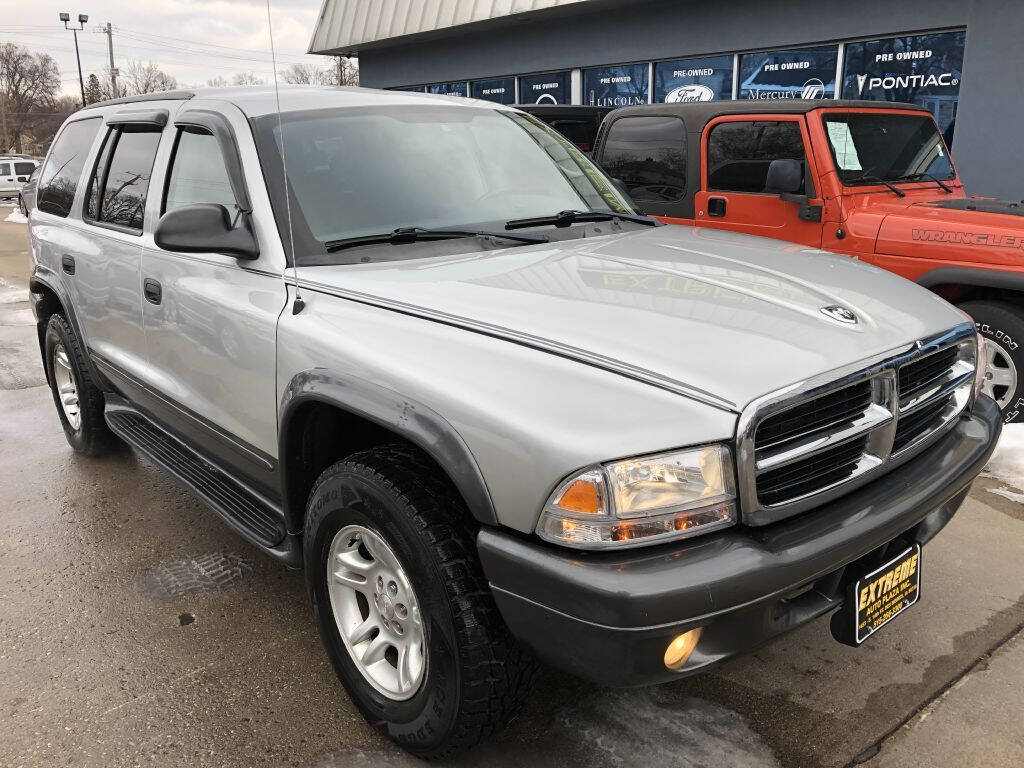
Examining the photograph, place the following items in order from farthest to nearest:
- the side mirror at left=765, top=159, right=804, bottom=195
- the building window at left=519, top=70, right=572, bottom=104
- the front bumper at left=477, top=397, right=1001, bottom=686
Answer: the building window at left=519, top=70, right=572, bottom=104
the side mirror at left=765, top=159, right=804, bottom=195
the front bumper at left=477, top=397, right=1001, bottom=686

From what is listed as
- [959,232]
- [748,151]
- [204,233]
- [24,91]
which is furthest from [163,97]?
[24,91]

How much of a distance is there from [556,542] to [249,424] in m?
1.41

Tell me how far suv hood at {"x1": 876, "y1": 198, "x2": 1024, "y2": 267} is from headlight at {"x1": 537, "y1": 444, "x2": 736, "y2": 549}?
11.9ft

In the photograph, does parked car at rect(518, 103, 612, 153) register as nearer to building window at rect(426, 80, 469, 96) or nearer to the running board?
the running board

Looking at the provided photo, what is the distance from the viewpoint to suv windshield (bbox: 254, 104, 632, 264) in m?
2.88

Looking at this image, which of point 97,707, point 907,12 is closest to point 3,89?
point 907,12

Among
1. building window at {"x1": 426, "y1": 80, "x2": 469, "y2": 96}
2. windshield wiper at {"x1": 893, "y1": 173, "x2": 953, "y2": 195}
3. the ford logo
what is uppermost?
building window at {"x1": 426, "y1": 80, "x2": 469, "y2": 96}

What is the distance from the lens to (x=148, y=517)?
13.5 feet

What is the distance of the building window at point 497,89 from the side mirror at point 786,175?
11.6 m

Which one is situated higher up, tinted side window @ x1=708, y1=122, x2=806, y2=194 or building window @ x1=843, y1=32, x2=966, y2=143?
building window @ x1=843, y1=32, x2=966, y2=143

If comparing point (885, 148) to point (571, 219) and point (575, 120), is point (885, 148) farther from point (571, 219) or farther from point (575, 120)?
point (575, 120)

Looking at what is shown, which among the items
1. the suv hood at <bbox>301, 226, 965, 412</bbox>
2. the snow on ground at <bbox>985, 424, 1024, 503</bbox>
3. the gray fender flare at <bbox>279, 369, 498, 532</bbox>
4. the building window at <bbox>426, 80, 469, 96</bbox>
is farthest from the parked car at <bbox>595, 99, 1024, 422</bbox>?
the building window at <bbox>426, 80, 469, 96</bbox>

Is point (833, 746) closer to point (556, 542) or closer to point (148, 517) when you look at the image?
point (556, 542)

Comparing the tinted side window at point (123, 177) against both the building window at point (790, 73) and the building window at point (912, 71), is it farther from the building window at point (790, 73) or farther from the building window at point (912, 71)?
the building window at point (790, 73)
